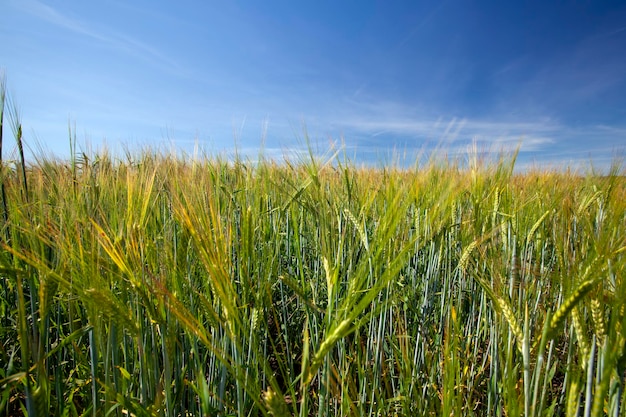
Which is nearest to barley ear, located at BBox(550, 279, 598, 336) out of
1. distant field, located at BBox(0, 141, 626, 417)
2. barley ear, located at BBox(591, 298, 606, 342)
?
distant field, located at BBox(0, 141, 626, 417)

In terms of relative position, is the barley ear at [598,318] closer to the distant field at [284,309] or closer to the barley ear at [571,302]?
the distant field at [284,309]

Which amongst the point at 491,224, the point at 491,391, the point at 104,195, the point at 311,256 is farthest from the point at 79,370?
the point at 491,224

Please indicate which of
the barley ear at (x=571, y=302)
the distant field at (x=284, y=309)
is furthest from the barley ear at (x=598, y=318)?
the barley ear at (x=571, y=302)

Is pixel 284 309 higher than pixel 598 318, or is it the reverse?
pixel 598 318

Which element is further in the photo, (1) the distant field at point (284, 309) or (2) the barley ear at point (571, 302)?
(1) the distant field at point (284, 309)

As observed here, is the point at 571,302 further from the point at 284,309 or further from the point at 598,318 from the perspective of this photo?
the point at 284,309

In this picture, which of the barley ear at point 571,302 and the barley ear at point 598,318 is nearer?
the barley ear at point 571,302

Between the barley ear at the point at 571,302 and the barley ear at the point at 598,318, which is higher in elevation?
the barley ear at the point at 571,302

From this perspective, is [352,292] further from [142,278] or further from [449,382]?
[142,278]

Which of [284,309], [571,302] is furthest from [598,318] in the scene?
[284,309]

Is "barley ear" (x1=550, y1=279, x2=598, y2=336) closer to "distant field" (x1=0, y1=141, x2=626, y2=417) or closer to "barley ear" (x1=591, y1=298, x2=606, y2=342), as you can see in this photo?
"distant field" (x1=0, y1=141, x2=626, y2=417)

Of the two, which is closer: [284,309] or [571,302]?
[571,302]

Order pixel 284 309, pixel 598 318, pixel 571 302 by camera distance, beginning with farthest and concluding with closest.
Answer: pixel 284 309 < pixel 598 318 < pixel 571 302

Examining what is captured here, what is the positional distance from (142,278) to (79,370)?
74 centimetres
